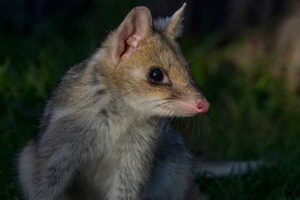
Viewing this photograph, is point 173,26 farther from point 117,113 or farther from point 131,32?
point 117,113

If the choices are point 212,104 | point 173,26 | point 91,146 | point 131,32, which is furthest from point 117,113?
point 212,104

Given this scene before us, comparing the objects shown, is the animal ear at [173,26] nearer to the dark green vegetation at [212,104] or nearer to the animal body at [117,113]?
the animal body at [117,113]

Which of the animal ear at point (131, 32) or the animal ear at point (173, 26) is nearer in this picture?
the animal ear at point (131, 32)

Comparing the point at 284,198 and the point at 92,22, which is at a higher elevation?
the point at 92,22

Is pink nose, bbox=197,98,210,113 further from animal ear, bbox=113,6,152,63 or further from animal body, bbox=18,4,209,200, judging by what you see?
animal ear, bbox=113,6,152,63

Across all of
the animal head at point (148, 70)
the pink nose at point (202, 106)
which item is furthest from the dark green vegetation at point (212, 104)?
the pink nose at point (202, 106)

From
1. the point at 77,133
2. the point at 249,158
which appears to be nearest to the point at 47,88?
the point at 249,158

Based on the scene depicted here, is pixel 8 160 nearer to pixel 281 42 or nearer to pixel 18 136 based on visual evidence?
pixel 18 136
